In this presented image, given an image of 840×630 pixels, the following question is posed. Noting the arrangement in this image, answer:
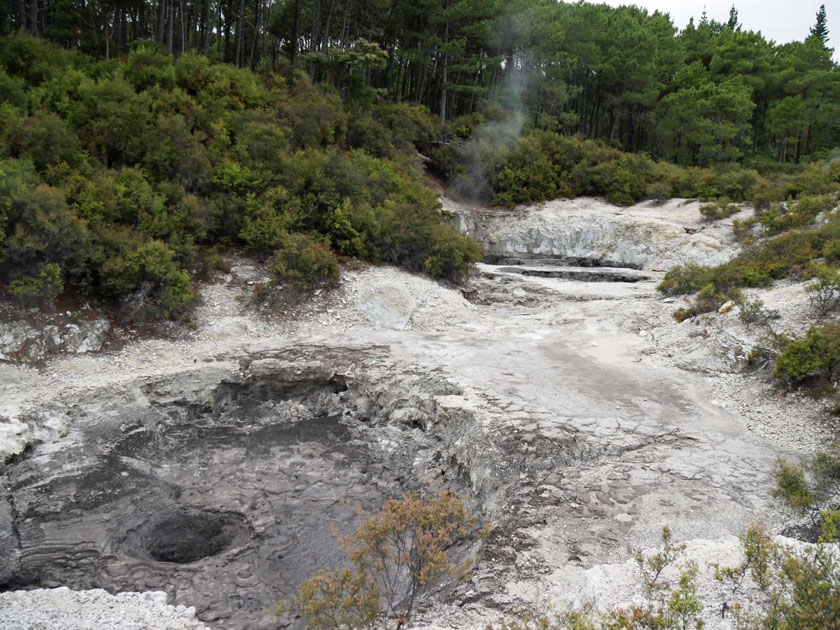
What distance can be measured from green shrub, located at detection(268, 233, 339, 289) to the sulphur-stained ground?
0.69 metres

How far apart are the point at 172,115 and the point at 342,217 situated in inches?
271

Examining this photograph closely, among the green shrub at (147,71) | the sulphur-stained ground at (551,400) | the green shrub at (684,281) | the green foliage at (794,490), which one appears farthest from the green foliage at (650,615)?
the green shrub at (147,71)

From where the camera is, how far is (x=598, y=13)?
38312mm

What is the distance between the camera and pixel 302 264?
1588 centimetres

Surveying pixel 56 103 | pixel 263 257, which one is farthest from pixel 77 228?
pixel 56 103

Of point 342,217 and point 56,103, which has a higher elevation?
point 56,103

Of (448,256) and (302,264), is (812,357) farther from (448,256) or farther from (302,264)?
(302,264)

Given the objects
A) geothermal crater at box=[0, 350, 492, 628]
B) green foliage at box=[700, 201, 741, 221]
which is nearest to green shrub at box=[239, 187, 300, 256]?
geothermal crater at box=[0, 350, 492, 628]

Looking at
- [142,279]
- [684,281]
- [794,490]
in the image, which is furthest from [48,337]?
[684,281]

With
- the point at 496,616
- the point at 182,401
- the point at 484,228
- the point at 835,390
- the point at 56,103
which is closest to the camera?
the point at 496,616

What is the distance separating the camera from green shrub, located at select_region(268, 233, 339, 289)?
15.8 m

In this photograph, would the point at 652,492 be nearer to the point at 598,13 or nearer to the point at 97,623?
the point at 97,623

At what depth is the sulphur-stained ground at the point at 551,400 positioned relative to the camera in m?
6.20

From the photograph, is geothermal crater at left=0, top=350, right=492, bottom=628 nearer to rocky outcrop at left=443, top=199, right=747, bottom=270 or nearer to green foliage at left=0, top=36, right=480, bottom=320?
green foliage at left=0, top=36, right=480, bottom=320
